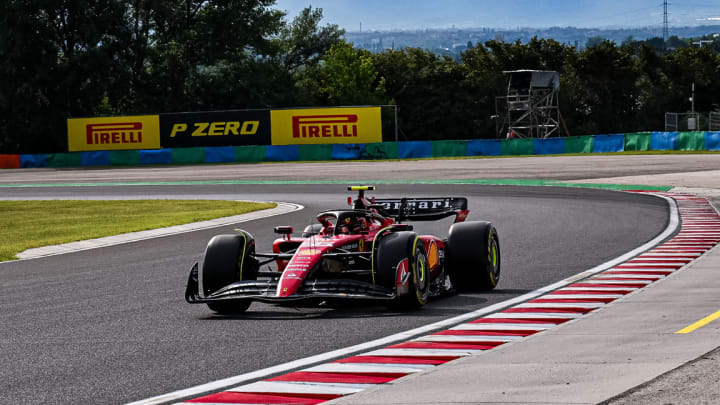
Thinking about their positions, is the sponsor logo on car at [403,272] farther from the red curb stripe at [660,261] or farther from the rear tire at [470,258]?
the red curb stripe at [660,261]

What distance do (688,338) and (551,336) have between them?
1.11m

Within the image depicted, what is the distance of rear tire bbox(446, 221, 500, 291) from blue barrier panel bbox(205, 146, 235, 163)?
43.8 m

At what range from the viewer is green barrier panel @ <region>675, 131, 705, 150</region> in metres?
47.9

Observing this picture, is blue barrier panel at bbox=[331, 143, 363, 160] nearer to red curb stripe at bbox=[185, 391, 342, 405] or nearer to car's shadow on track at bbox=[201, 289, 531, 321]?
car's shadow on track at bbox=[201, 289, 531, 321]

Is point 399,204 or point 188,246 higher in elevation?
point 399,204

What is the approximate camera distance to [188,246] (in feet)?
58.1

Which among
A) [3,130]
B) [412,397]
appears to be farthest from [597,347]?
[3,130]

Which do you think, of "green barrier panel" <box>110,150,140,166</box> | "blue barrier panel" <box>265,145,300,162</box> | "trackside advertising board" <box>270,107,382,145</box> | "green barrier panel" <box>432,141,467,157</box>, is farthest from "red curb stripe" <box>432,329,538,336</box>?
"green barrier panel" <box>110,150,140,166</box>

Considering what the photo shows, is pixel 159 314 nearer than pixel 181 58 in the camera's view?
Yes

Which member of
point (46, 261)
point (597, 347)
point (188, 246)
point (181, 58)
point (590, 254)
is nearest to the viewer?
point (597, 347)

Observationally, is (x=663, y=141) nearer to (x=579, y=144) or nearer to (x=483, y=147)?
(x=579, y=144)

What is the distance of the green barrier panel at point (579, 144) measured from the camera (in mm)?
50469

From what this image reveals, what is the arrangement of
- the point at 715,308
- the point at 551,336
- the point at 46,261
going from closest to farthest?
the point at 551,336 < the point at 715,308 < the point at 46,261

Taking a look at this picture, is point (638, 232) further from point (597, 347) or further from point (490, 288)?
point (597, 347)
